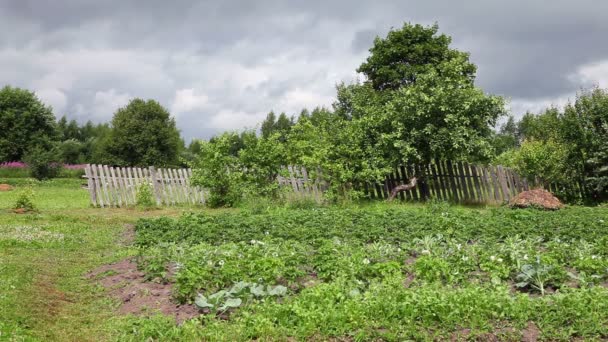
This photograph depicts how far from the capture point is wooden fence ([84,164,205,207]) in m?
18.7

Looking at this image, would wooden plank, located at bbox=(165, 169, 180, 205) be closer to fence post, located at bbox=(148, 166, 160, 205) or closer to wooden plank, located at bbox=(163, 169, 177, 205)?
wooden plank, located at bbox=(163, 169, 177, 205)

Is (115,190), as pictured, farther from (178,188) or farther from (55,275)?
(55,275)

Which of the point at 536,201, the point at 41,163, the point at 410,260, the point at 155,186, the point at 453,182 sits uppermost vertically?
the point at 41,163

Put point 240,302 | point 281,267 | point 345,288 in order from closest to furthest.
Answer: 1. point 240,302
2. point 345,288
3. point 281,267

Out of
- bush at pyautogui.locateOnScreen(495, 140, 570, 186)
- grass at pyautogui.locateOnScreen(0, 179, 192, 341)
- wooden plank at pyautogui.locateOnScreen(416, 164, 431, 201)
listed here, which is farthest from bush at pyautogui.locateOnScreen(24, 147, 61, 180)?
bush at pyautogui.locateOnScreen(495, 140, 570, 186)

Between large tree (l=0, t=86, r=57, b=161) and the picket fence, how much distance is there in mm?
29943

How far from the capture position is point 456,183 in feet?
66.4

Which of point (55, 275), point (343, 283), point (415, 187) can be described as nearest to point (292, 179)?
point (415, 187)

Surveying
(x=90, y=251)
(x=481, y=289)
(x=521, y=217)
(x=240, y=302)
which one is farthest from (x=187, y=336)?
(x=521, y=217)

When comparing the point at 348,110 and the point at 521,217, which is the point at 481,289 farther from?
the point at 348,110

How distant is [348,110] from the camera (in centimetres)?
3147

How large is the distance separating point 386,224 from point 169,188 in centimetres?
1117

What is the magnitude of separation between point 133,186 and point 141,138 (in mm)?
23306

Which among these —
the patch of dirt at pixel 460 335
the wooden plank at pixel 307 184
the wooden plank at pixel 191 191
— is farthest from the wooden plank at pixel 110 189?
the patch of dirt at pixel 460 335
